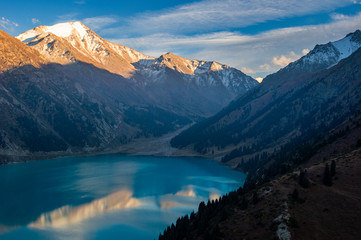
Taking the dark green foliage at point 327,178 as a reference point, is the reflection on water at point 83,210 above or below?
below

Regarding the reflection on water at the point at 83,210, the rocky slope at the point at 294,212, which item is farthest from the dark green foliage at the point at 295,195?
the reflection on water at the point at 83,210

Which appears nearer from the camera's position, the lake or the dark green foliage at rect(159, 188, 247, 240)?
the dark green foliage at rect(159, 188, 247, 240)

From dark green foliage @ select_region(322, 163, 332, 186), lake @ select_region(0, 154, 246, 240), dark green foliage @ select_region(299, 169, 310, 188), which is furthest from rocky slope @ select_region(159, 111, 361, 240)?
lake @ select_region(0, 154, 246, 240)

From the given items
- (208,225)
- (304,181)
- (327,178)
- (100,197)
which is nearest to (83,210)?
(100,197)

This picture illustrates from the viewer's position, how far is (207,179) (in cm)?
15600

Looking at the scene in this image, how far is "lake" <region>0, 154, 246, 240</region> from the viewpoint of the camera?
8544cm

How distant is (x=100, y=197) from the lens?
118312 mm

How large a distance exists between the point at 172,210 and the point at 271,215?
57.3 m

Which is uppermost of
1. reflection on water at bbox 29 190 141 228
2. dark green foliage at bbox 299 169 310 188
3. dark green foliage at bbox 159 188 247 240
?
dark green foliage at bbox 299 169 310 188

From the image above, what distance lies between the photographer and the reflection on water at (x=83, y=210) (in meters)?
91.1

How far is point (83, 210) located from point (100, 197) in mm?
16369

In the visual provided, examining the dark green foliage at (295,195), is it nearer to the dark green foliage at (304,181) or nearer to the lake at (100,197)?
the dark green foliage at (304,181)

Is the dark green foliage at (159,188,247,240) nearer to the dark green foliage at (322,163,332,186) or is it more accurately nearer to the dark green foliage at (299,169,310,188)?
the dark green foliage at (299,169,310,188)

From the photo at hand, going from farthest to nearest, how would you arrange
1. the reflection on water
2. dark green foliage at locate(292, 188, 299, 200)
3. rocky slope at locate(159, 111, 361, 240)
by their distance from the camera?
1. the reflection on water
2. dark green foliage at locate(292, 188, 299, 200)
3. rocky slope at locate(159, 111, 361, 240)
